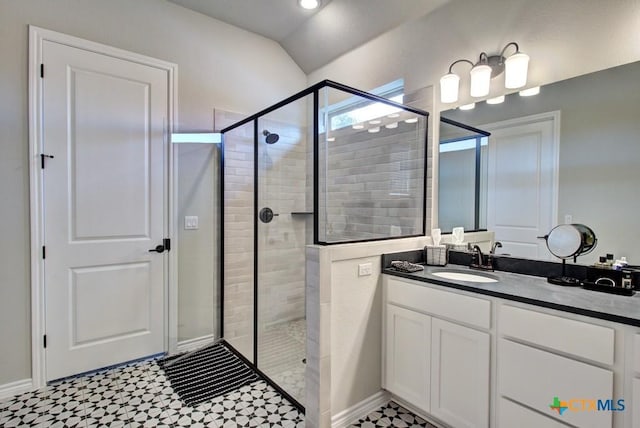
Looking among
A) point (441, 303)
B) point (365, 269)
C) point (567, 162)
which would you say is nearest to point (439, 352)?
point (441, 303)

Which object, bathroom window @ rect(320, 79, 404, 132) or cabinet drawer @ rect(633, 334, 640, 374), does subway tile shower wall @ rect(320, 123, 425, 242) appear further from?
cabinet drawer @ rect(633, 334, 640, 374)

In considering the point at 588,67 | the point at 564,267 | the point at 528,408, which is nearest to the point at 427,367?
the point at 528,408

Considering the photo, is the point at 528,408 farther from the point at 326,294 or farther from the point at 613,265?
the point at 326,294

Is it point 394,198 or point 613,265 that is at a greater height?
point 394,198

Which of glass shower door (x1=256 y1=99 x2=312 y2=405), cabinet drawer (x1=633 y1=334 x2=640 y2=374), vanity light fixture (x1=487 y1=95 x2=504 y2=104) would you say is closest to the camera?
cabinet drawer (x1=633 y1=334 x2=640 y2=374)

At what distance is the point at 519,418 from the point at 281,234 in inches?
84.7

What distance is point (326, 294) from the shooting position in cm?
179

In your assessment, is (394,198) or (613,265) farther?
(394,198)

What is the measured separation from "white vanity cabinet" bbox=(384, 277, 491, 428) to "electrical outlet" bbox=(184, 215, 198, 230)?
5.80 ft

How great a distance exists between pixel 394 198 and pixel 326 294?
3.71 ft

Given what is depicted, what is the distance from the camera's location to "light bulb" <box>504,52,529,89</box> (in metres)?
1.90

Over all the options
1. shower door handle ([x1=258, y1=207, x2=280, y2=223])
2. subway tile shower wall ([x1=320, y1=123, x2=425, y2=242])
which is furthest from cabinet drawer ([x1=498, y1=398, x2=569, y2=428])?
shower door handle ([x1=258, y1=207, x2=280, y2=223])

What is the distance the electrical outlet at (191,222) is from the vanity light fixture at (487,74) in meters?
2.23

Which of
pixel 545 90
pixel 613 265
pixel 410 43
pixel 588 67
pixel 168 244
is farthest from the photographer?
pixel 168 244
